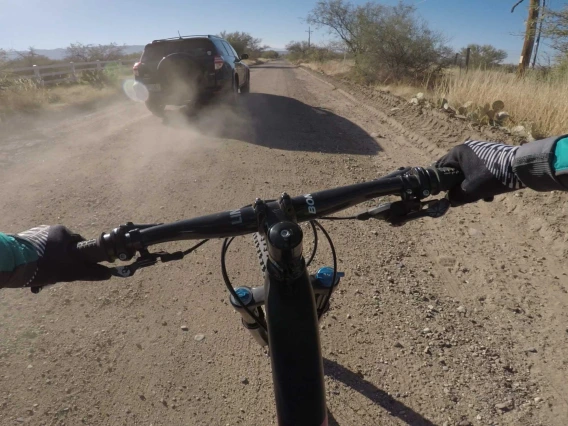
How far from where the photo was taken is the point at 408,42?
17.6m

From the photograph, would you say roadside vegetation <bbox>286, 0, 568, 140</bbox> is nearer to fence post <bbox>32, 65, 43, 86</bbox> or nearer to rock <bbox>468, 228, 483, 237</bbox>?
rock <bbox>468, 228, 483, 237</bbox>

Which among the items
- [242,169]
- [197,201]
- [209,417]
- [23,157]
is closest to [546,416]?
[209,417]

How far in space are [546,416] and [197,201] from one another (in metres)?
4.04

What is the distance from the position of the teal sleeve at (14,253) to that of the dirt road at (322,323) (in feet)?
4.70

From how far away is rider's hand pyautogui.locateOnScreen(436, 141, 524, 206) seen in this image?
1.37 meters

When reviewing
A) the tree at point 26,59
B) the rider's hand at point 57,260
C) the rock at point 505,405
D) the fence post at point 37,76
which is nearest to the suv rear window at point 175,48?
the fence post at point 37,76

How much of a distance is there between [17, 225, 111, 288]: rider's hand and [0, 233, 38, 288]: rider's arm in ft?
0.05

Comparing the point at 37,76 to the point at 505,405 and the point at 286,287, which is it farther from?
the point at 505,405

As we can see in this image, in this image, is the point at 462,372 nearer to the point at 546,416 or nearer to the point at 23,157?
the point at 546,416

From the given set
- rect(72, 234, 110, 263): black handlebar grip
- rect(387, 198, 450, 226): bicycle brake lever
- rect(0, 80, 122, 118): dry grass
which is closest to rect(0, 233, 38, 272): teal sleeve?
rect(72, 234, 110, 263): black handlebar grip

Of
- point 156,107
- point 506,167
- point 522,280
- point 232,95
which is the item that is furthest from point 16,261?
point 232,95

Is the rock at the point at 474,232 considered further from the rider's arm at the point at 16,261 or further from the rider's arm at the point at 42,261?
the rider's arm at the point at 16,261

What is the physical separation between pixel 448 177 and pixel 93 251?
1263 mm

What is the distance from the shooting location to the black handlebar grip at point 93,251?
1.29 meters
